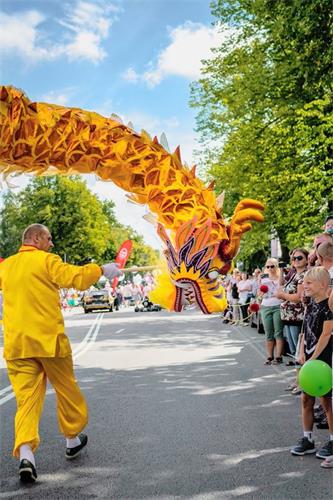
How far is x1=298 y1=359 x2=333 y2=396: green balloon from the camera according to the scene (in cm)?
506

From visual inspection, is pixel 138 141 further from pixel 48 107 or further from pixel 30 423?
pixel 30 423

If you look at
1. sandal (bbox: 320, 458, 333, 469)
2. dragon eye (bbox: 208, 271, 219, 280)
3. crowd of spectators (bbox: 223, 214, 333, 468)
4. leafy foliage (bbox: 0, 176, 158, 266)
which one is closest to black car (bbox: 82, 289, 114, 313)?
leafy foliage (bbox: 0, 176, 158, 266)

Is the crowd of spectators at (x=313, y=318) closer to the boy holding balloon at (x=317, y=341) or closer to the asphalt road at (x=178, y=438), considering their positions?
the boy holding balloon at (x=317, y=341)

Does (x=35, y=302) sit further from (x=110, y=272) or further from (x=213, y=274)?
(x=213, y=274)

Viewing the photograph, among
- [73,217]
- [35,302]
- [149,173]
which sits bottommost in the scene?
[35,302]

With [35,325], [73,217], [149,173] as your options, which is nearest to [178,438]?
[35,325]

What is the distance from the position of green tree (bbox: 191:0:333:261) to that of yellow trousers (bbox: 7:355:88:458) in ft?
36.8

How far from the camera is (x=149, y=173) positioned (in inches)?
265

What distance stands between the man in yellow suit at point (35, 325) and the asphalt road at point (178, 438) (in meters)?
0.52

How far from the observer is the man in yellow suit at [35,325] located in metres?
5.27

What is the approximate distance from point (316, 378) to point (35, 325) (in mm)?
2252

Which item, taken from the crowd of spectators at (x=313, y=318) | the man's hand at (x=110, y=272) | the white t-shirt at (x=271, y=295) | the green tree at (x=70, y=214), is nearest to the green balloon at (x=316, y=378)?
the crowd of spectators at (x=313, y=318)

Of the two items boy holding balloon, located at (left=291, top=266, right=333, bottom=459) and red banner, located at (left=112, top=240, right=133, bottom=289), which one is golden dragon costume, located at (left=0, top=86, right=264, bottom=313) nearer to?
red banner, located at (left=112, top=240, right=133, bottom=289)

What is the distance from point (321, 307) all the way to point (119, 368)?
6.49m
